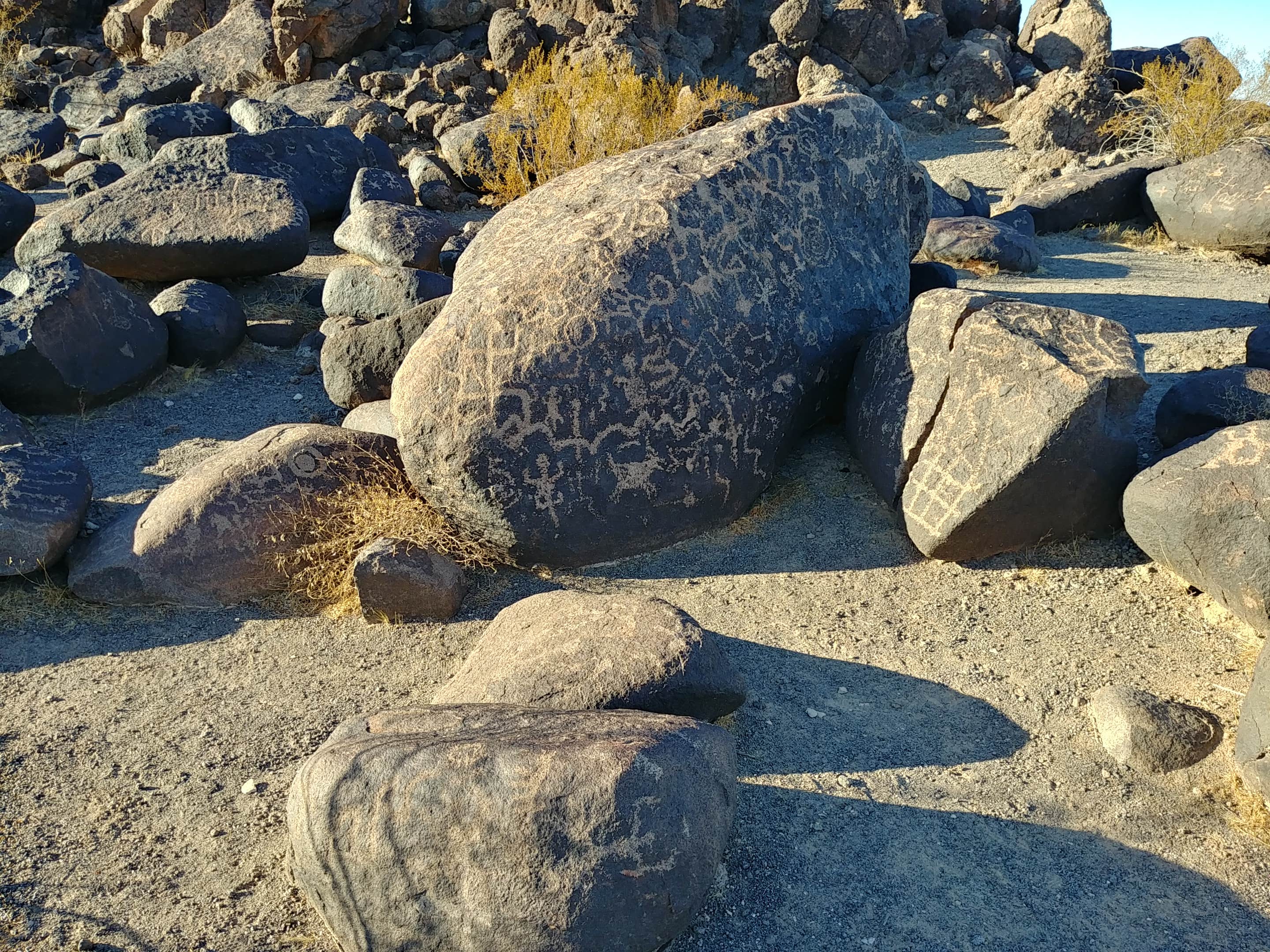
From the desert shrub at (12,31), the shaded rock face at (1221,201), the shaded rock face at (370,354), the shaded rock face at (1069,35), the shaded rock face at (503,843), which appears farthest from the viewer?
the desert shrub at (12,31)

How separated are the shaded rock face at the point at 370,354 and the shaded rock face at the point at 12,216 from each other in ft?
13.1

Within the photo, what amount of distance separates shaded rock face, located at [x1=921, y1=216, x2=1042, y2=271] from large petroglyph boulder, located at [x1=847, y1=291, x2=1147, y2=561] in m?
3.71

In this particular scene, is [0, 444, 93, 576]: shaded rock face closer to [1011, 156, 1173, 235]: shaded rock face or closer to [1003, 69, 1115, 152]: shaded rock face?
[1011, 156, 1173, 235]: shaded rock face

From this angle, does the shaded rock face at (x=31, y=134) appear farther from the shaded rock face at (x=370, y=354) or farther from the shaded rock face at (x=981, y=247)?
the shaded rock face at (x=981, y=247)

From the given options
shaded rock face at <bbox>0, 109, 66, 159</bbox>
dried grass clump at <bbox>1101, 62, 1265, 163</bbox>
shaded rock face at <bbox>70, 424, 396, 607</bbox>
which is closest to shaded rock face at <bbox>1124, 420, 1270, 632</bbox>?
shaded rock face at <bbox>70, 424, 396, 607</bbox>

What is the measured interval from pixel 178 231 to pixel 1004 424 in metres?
5.55

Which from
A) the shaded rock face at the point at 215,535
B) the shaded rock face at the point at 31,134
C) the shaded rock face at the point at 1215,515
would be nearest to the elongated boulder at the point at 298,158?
the shaded rock face at the point at 31,134

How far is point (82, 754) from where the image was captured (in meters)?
3.32

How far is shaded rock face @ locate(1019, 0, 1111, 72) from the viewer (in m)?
14.2

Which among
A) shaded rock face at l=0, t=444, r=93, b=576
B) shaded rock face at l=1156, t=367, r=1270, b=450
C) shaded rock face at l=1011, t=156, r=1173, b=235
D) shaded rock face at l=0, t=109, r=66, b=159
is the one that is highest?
shaded rock face at l=1156, t=367, r=1270, b=450

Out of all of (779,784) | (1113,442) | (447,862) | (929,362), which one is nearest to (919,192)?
(929,362)

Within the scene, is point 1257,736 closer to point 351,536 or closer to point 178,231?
point 351,536

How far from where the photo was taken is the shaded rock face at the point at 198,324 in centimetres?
629

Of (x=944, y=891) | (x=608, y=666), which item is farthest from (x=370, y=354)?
(x=944, y=891)
